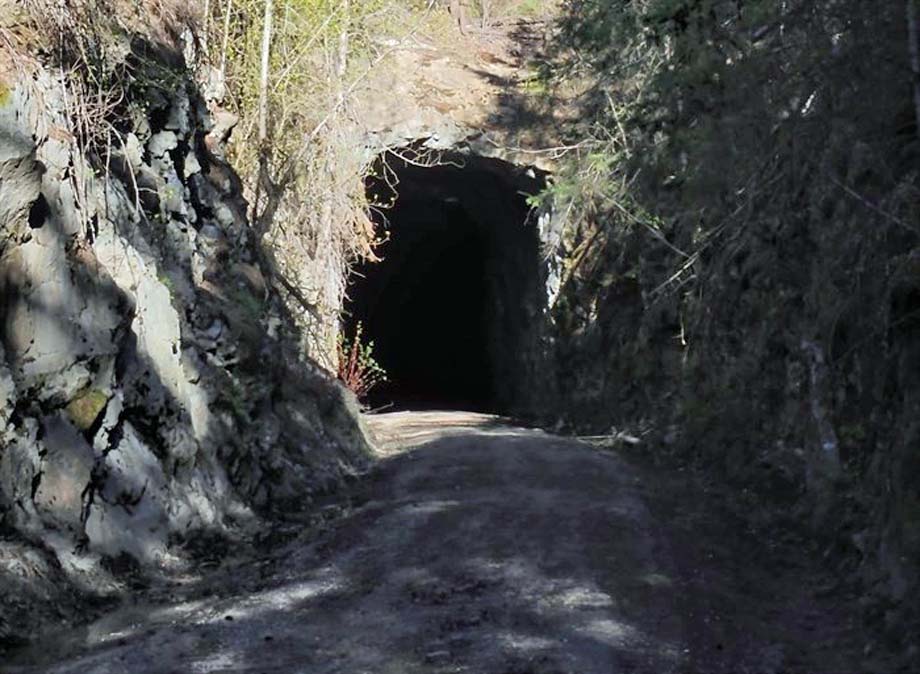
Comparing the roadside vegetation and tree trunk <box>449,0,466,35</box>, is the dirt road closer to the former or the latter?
the roadside vegetation

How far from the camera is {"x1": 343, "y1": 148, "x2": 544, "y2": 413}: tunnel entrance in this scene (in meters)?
26.4

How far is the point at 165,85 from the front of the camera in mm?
11852

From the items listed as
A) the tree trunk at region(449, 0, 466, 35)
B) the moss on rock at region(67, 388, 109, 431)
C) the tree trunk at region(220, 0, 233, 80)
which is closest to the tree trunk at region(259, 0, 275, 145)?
the tree trunk at region(220, 0, 233, 80)

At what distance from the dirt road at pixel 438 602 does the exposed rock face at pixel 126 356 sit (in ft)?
2.40

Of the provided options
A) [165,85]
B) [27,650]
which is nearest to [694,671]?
[27,650]

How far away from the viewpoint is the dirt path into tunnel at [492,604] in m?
6.55

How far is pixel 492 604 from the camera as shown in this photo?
7.64 meters

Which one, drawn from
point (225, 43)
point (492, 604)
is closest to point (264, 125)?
point (225, 43)

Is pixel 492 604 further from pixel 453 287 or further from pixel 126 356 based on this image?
pixel 453 287

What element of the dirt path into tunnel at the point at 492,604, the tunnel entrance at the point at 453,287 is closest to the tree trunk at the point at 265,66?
the tunnel entrance at the point at 453,287

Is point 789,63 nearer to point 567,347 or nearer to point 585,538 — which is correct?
point 585,538

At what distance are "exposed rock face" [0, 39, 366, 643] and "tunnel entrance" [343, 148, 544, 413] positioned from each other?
439 inches

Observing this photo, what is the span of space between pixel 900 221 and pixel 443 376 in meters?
31.0

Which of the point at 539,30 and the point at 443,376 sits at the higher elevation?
the point at 539,30
